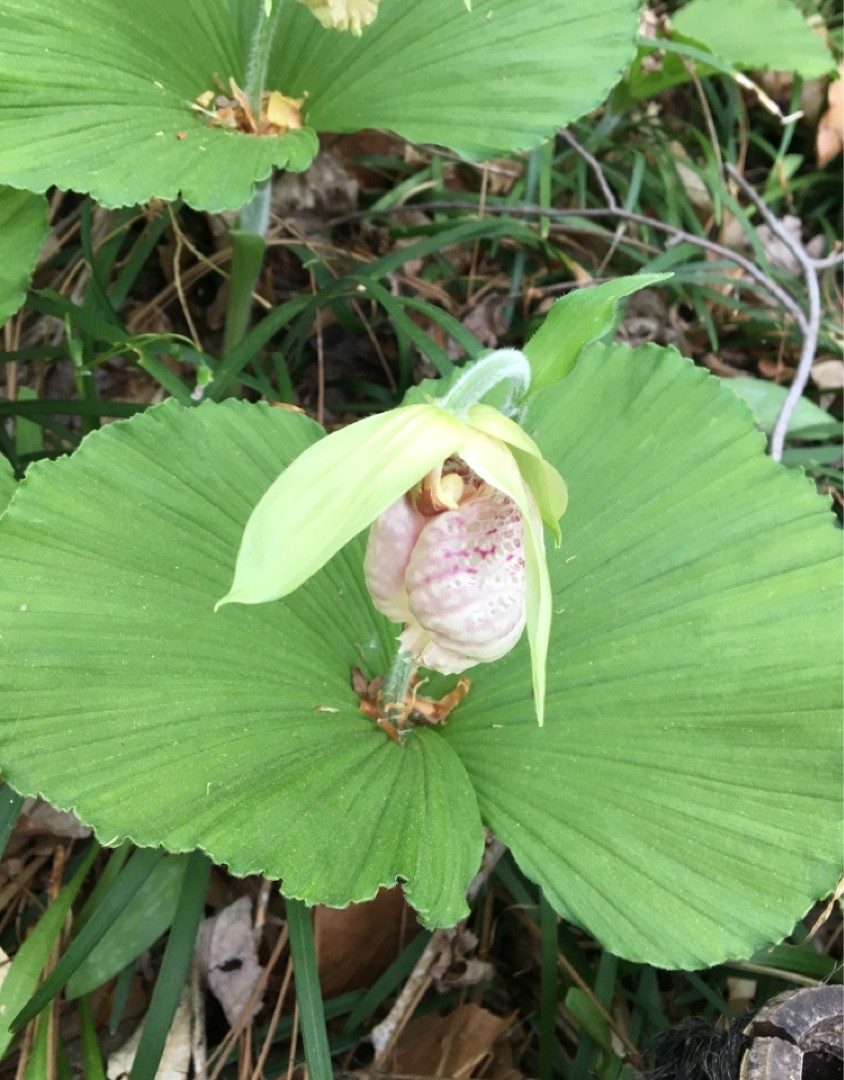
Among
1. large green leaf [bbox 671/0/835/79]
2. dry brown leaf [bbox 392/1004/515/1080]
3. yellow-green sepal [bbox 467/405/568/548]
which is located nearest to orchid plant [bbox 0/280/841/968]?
yellow-green sepal [bbox 467/405/568/548]

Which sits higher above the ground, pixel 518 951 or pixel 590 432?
pixel 590 432

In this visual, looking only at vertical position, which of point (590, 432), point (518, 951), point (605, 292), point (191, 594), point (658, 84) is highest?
point (658, 84)

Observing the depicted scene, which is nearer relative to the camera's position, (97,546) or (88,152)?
(97,546)

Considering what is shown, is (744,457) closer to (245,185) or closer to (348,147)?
(245,185)

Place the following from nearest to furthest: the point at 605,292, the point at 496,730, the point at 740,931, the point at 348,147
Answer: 1. the point at 605,292
2. the point at 740,931
3. the point at 496,730
4. the point at 348,147

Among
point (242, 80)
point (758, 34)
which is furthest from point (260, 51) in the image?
point (758, 34)

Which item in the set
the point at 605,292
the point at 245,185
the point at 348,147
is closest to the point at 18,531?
the point at 245,185

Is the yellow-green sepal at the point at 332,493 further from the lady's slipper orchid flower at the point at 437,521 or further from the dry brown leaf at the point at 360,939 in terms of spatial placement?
the dry brown leaf at the point at 360,939
